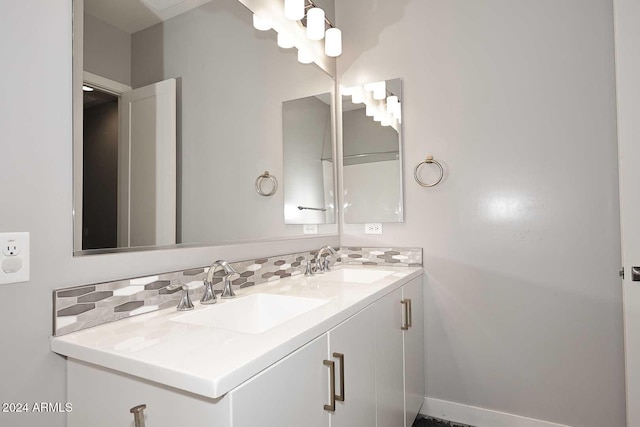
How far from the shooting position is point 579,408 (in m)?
1.73

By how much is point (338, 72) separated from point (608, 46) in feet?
4.65

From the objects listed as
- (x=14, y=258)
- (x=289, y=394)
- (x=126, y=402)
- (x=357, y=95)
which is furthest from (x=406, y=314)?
(x=14, y=258)

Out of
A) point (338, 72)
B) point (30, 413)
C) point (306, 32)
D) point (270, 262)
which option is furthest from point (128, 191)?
point (338, 72)

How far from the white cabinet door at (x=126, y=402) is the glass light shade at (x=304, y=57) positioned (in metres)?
1.79

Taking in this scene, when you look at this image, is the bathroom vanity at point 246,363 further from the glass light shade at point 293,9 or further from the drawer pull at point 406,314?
the glass light shade at point 293,9

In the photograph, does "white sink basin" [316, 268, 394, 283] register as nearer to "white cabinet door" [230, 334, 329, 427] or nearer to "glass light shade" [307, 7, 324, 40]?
"white cabinet door" [230, 334, 329, 427]

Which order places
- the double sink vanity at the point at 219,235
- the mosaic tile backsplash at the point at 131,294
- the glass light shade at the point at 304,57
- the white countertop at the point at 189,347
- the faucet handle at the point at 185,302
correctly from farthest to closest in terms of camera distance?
the glass light shade at the point at 304,57
the faucet handle at the point at 185,302
the mosaic tile backsplash at the point at 131,294
the double sink vanity at the point at 219,235
the white countertop at the point at 189,347

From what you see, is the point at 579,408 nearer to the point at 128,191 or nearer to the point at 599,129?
the point at 599,129

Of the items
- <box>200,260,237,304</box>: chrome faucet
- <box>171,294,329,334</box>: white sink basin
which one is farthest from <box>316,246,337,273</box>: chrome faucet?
<box>200,260,237,304</box>: chrome faucet

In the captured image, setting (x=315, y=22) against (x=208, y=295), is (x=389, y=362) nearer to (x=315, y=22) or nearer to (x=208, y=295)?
(x=208, y=295)

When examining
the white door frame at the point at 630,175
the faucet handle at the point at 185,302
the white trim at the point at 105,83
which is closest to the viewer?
the white trim at the point at 105,83

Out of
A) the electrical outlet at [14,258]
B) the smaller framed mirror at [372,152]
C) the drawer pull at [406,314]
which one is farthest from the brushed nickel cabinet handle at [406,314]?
the electrical outlet at [14,258]

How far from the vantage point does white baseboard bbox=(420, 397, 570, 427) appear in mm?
1823

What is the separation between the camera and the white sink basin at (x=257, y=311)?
4.00 ft
